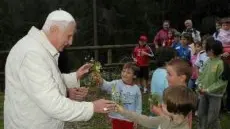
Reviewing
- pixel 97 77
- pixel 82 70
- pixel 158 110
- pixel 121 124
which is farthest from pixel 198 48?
pixel 158 110

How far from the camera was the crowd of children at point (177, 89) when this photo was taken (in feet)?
12.4

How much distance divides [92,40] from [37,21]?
195 centimetres

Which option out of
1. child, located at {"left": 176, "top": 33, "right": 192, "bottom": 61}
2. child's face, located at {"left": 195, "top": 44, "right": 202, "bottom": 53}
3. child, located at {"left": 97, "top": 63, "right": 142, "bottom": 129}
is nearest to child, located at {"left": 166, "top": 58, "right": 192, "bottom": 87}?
child, located at {"left": 97, "top": 63, "right": 142, "bottom": 129}

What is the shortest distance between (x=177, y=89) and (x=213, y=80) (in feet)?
11.8

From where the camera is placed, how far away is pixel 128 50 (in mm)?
15672

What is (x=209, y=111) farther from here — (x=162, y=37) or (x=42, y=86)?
(x=162, y=37)

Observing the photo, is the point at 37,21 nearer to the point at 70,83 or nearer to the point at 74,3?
the point at 74,3

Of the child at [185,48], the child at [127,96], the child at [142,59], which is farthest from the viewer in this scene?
the child at [142,59]

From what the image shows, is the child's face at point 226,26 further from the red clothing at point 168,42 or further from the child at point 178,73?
the child at point 178,73

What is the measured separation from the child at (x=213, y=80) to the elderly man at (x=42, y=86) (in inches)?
143

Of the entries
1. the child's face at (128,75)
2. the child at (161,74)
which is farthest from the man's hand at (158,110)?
the child's face at (128,75)

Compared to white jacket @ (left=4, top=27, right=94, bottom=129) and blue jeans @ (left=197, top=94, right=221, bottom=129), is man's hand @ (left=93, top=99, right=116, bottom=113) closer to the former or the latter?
white jacket @ (left=4, top=27, right=94, bottom=129)

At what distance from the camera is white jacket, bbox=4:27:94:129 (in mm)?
3609

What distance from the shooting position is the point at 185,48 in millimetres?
10266
